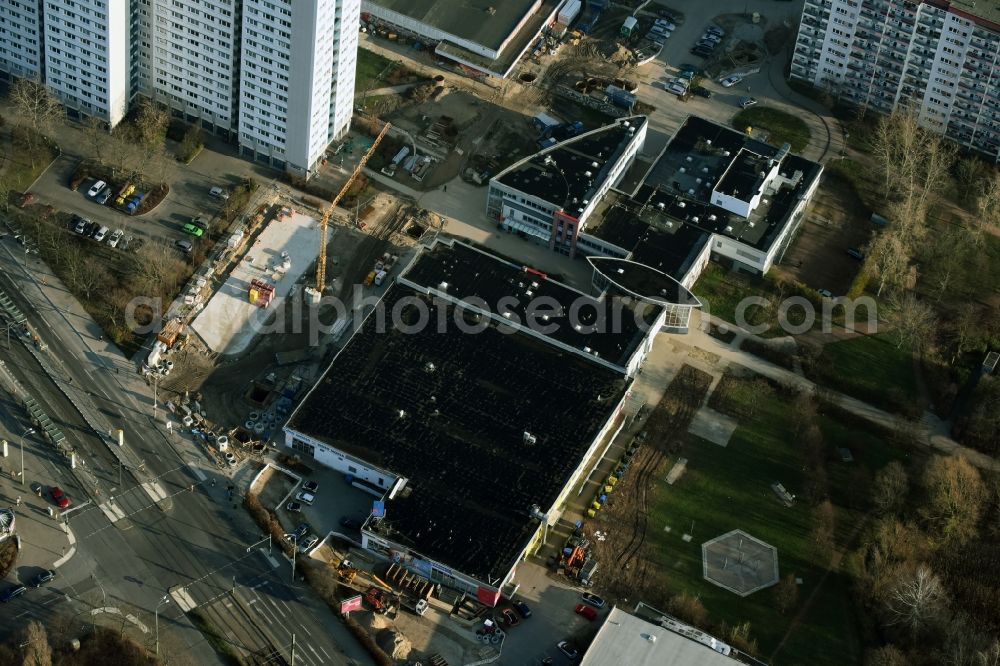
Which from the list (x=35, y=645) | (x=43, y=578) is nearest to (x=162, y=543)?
(x=43, y=578)

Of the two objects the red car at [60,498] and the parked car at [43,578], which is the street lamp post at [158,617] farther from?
the red car at [60,498]

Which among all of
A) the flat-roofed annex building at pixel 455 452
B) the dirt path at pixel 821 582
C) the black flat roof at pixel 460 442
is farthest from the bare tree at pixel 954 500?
the black flat roof at pixel 460 442

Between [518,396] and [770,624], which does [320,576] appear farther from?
[770,624]

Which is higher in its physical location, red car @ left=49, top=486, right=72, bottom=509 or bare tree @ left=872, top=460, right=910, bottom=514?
bare tree @ left=872, top=460, right=910, bottom=514

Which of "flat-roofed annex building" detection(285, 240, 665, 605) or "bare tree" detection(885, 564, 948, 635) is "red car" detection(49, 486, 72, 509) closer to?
"flat-roofed annex building" detection(285, 240, 665, 605)

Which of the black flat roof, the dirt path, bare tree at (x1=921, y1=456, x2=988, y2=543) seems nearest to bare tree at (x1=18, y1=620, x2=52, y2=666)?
the black flat roof

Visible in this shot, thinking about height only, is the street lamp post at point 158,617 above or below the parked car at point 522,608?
below
